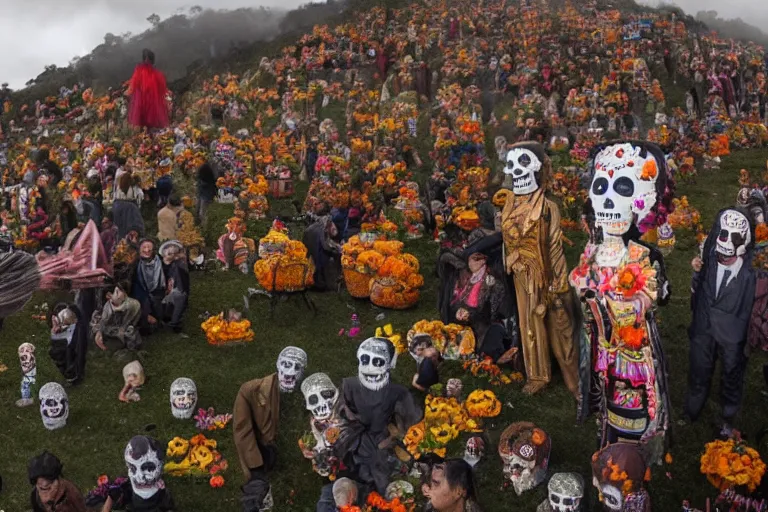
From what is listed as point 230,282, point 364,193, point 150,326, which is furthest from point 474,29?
point 150,326

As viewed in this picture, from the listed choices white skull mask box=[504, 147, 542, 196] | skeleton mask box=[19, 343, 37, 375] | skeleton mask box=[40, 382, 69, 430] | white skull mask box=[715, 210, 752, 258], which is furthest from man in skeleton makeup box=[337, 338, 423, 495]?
skeleton mask box=[19, 343, 37, 375]

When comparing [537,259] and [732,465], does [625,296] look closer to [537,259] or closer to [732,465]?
[537,259]

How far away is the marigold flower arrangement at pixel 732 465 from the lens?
5500 mm

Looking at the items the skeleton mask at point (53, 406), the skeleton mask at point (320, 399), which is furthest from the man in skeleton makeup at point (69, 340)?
the skeleton mask at point (320, 399)

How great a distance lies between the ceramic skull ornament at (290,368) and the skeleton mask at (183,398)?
94 centimetres

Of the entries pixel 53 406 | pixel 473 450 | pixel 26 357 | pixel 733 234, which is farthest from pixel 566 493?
pixel 26 357

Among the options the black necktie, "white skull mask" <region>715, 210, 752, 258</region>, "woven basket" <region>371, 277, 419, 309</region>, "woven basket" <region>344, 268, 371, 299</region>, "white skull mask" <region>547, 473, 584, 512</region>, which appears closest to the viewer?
"white skull mask" <region>547, 473, 584, 512</region>

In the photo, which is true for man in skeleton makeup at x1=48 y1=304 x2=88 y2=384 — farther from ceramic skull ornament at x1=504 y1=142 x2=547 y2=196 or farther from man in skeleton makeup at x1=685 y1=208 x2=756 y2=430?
man in skeleton makeup at x1=685 y1=208 x2=756 y2=430

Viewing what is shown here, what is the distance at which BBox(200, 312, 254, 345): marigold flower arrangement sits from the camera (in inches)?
372

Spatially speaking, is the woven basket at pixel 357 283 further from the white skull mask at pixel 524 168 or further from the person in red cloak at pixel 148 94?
Answer: the person in red cloak at pixel 148 94

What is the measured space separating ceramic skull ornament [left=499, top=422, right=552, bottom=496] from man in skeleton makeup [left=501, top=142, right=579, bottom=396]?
1161mm

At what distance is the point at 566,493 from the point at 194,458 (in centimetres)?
346

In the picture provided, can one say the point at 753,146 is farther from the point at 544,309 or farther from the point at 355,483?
the point at 355,483

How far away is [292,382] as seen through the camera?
7715 mm
